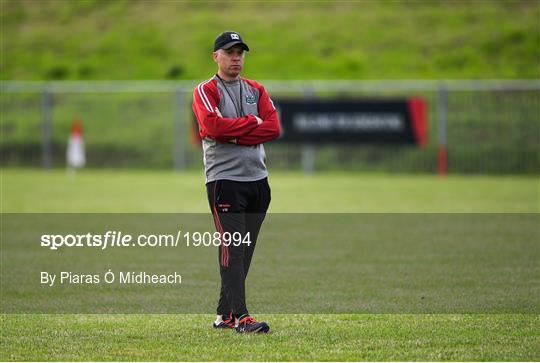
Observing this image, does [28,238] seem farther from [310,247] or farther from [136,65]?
[136,65]

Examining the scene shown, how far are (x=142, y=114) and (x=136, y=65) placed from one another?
6678 millimetres

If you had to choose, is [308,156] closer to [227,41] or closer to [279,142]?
[279,142]

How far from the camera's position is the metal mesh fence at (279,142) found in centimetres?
2855

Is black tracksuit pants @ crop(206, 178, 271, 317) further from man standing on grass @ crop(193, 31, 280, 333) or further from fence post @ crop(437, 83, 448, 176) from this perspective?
fence post @ crop(437, 83, 448, 176)

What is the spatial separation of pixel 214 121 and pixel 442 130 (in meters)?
21.1

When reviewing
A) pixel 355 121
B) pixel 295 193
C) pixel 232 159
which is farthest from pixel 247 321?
pixel 355 121

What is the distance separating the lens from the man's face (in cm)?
778

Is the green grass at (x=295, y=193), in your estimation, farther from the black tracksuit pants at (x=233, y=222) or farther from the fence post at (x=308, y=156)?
the black tracksuit pants at (x=233, y=222)

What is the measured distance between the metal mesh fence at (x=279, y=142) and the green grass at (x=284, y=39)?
4.38 metres

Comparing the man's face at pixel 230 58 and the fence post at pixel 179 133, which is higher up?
the man's face at pixel 230 58

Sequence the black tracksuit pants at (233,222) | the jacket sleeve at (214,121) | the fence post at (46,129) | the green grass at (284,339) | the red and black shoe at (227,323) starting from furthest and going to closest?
the fence post at (46,129), the red and black shoe at (227,323), the black tracksuit pants at (233,222), the jacket sleeve at (214,121), the green grass at (284,339)

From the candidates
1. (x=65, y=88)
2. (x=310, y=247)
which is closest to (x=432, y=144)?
(x=65, y=88)

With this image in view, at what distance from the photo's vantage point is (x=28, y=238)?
1436cm

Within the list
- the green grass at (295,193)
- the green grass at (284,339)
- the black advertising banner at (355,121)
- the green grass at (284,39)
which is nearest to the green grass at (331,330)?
the green grass at (284,339)
